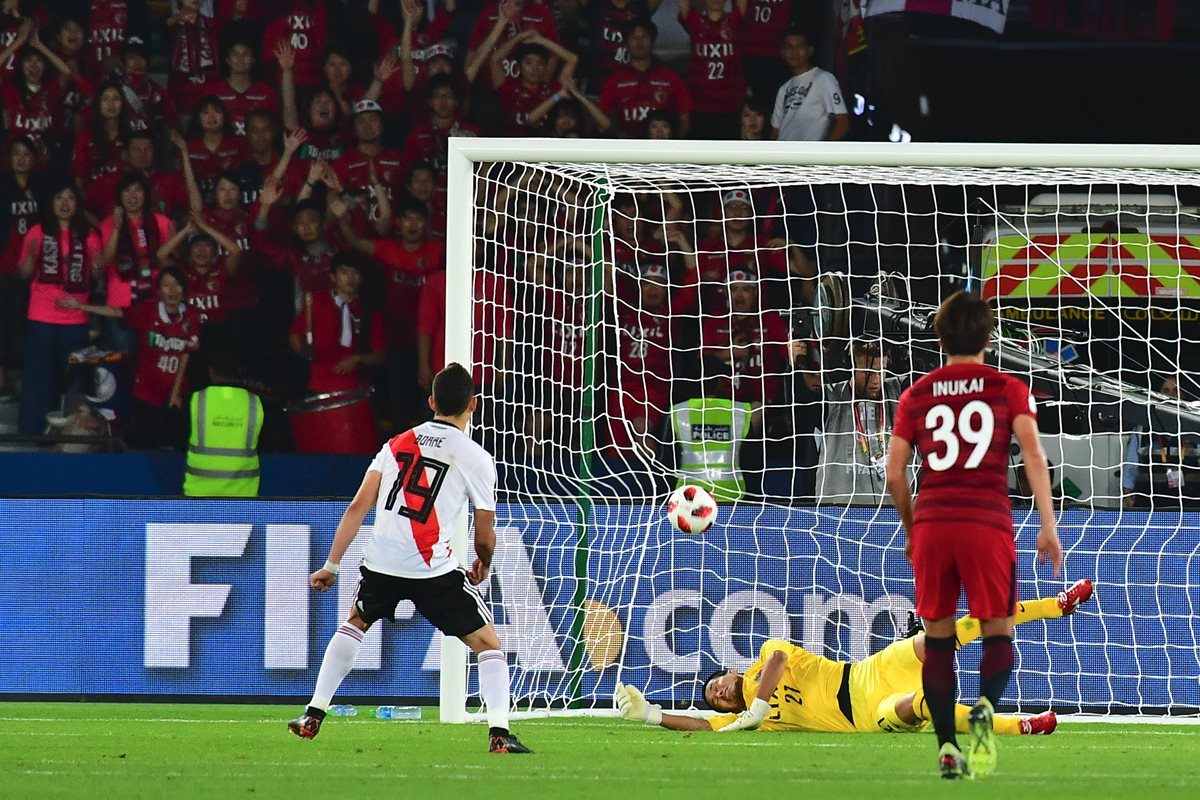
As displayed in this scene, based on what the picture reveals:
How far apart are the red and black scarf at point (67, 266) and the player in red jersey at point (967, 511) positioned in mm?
→ 7792

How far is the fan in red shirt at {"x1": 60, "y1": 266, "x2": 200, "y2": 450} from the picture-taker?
11797mm

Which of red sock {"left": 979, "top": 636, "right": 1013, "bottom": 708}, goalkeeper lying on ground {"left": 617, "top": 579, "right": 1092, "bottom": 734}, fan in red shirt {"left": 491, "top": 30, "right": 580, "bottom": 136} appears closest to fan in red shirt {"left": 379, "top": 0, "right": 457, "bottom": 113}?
fan in red shirt {"left": 491, "top": 30, "right": 580, "bottom": 136}

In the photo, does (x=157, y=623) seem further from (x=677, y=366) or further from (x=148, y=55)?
(x=148, y=55)

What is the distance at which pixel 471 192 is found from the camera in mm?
8688

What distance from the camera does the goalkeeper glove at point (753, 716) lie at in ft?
26.1

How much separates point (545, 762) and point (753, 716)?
189cm

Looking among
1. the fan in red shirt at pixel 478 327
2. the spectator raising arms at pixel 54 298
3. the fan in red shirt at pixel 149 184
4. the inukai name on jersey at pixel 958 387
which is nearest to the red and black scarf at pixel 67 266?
the spectator raising arms at pixel 54 298

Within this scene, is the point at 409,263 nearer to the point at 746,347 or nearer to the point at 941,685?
the point at 746,347

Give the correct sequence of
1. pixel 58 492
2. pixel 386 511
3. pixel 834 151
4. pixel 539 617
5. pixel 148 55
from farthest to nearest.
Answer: pixel 148 55 → pixel 58 492 → pixel 539 617 → pixel 834 151 → pixel 386 511

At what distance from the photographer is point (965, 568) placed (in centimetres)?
545

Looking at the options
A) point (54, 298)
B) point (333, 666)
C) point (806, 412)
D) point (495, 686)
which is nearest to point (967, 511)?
point (495, 686)

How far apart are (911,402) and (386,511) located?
2.25m

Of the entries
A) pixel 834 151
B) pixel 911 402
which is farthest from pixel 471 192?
pixel 911 402

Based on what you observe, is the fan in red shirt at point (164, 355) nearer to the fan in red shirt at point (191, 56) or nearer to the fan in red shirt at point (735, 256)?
the fan in red shirt at point (191, 56)
